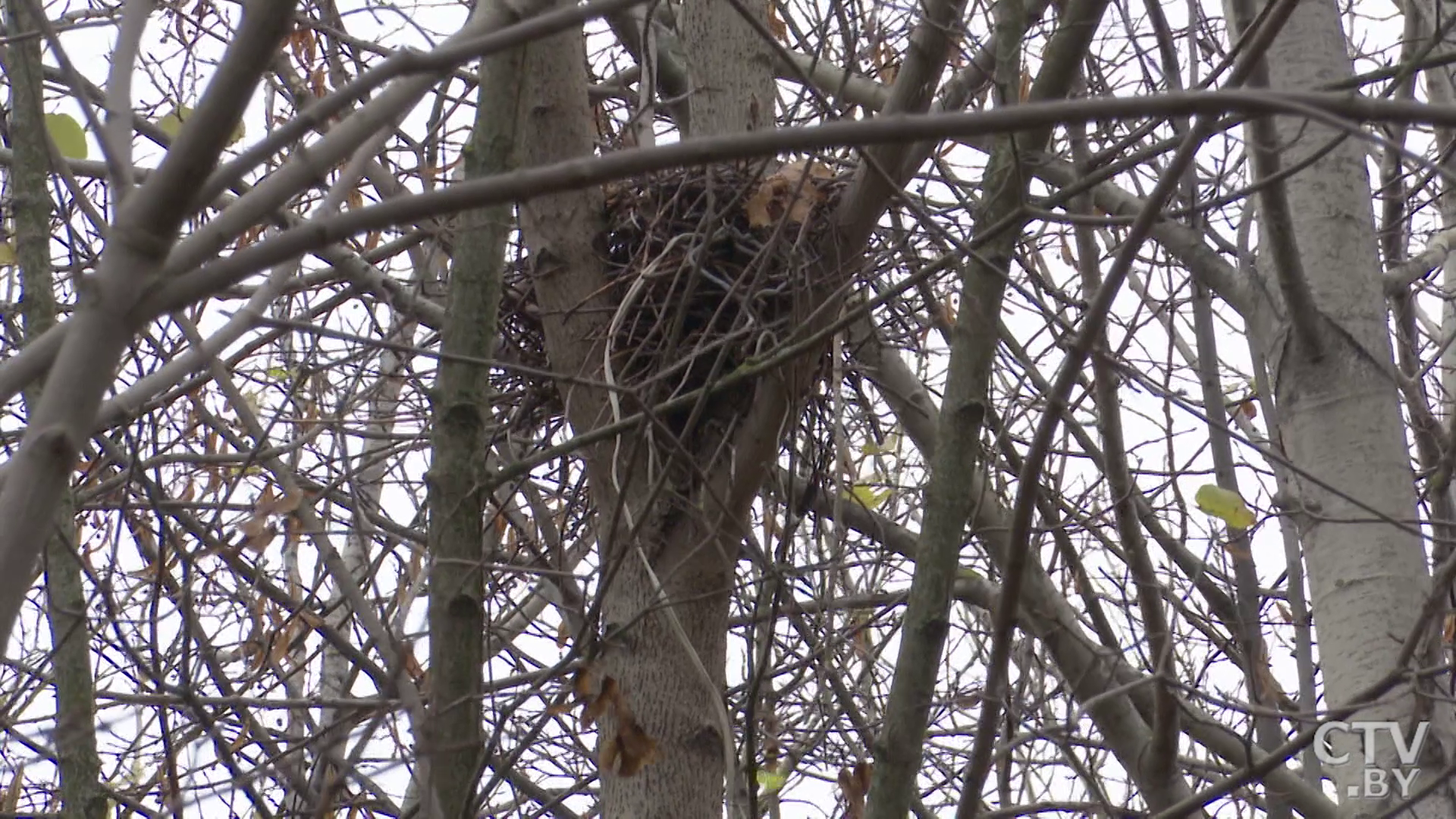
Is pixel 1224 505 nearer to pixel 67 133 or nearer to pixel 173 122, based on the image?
pixel 67 133

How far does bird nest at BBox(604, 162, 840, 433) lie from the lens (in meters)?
2.29

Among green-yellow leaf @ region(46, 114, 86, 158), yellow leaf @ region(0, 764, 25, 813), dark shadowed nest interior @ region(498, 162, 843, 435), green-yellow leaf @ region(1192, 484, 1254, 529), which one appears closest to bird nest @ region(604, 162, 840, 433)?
dark shadowed nest interior @ region(498, 162, 843, 435)

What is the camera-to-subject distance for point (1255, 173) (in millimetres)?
2354

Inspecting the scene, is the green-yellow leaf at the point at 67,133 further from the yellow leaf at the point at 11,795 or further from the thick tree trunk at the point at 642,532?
the yellow leaf at the point at 11,795

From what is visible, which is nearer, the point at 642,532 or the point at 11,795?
the point at 642,532

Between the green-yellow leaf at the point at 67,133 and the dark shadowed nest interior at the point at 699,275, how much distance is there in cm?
75

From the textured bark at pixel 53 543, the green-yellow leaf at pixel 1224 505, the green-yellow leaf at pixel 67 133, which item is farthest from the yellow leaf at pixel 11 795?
the green-yellow leaf at pixel 1224 505

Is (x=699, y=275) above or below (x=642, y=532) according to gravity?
above

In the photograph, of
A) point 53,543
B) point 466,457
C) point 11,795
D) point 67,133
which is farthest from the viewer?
point 11,795

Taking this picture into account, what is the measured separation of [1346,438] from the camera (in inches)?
92.7

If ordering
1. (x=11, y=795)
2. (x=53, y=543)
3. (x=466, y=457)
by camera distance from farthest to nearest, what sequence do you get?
1. (x=11, y=795)
2. (x=53, y=543)
3. (x=466, y=457)

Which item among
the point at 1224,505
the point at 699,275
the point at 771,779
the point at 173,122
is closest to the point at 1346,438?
the point at 1224,505

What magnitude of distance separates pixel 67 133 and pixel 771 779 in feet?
6.67

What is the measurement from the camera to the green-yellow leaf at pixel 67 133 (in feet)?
7.73
